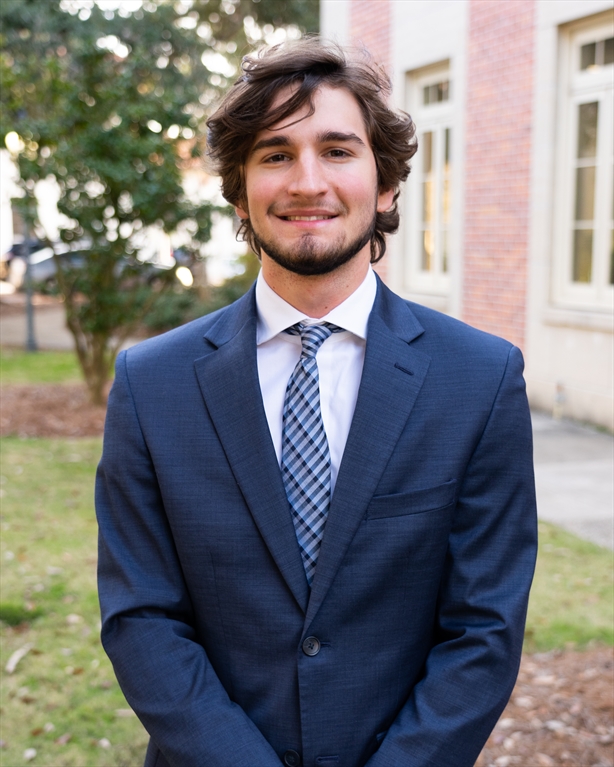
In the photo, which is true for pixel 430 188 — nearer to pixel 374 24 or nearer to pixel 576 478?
pixel 374 24

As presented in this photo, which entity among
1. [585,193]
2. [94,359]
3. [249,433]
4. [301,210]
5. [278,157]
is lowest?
[94,359]

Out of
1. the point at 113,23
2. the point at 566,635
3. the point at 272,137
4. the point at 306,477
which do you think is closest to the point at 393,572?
the point at 306,477

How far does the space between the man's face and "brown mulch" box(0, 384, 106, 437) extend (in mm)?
7406

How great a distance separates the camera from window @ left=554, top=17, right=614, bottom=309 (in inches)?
326

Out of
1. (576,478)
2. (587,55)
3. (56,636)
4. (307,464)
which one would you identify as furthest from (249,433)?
(587,55)

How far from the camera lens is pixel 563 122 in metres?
8.70

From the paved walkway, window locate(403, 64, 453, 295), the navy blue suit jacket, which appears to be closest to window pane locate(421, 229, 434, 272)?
window locate(403, 64, 453, 295)

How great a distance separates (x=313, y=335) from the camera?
193 centimetres

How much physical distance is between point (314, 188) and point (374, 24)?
9.93 metres

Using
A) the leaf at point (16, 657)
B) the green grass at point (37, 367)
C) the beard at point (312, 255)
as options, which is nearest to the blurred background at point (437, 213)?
the green grass at point (37, 367)

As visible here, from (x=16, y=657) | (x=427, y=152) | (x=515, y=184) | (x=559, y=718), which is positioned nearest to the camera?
(x=559, y=718)

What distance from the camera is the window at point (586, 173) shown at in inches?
326

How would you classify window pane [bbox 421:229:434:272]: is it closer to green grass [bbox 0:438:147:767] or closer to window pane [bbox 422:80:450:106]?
window pane [bbox 422:80:450:106]

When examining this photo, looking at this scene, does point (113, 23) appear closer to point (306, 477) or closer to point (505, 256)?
point (505, 256)
